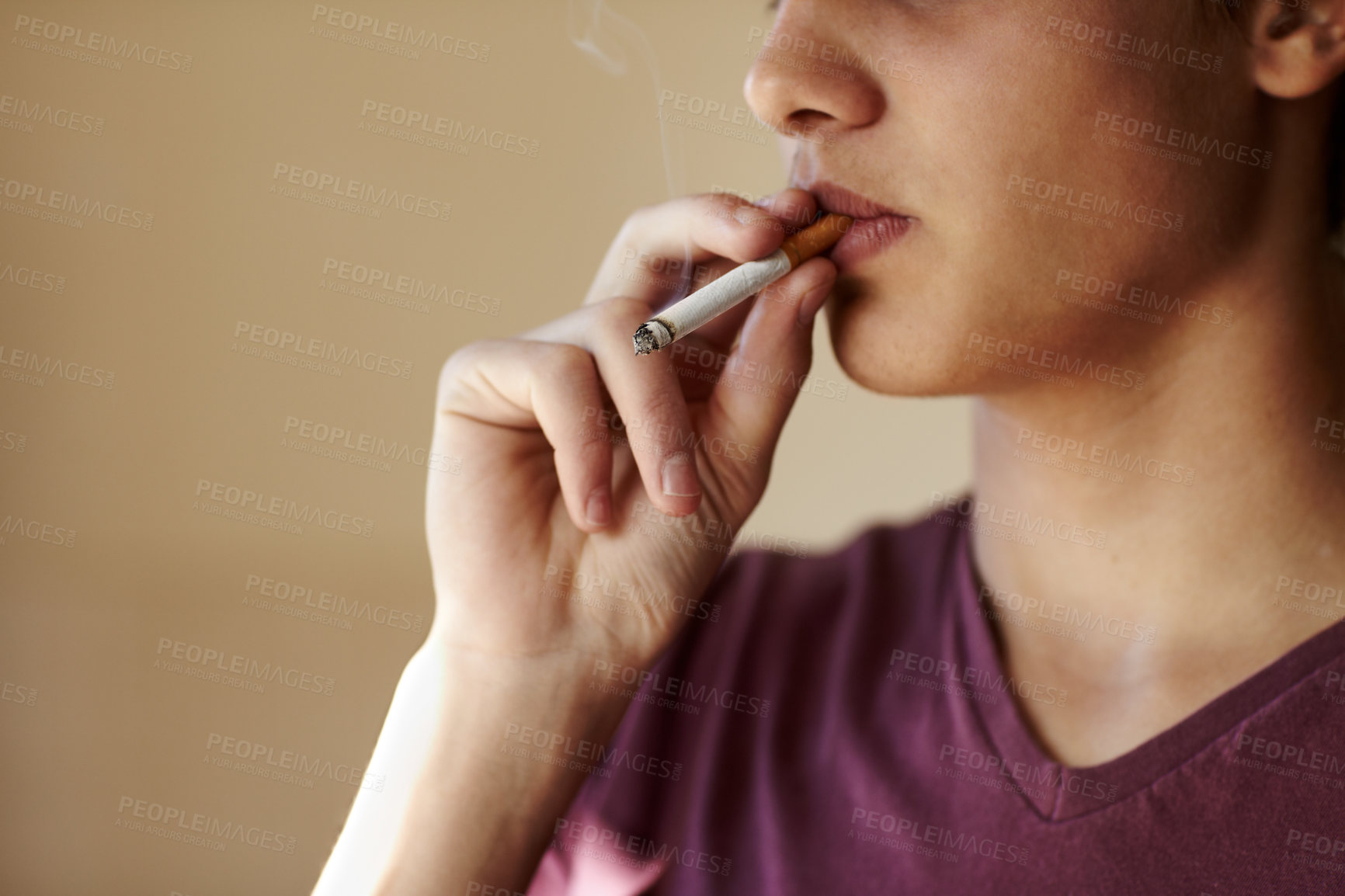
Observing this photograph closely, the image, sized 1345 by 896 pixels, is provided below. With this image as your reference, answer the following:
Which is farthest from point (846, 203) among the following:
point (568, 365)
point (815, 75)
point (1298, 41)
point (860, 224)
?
point (1298, 41)

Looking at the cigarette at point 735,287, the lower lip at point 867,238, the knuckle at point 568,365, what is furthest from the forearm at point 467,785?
the lower lip at point 867,238

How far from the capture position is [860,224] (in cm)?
105

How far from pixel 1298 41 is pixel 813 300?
563 millimetres

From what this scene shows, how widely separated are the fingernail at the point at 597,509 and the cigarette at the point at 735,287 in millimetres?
176

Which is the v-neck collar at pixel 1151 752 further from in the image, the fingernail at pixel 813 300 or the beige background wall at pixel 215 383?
the beige background wall at pixel 215 383

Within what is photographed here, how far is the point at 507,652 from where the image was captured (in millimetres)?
1175

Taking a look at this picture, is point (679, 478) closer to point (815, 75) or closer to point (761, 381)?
point (761, 381)

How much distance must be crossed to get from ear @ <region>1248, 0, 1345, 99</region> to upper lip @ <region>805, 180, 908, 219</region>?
418mm

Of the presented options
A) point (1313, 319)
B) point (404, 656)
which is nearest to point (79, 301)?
point (404, 656)

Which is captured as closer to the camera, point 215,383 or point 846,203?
point 846,203

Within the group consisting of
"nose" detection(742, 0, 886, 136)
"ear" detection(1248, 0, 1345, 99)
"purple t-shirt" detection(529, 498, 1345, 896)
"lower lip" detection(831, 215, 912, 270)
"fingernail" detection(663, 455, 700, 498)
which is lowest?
"purple t-shirt" detection(529, 498, 1345, 896)

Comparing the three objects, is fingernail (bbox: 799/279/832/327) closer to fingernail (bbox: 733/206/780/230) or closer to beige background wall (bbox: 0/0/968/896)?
fingernail (bbox: 733/206/780/230)

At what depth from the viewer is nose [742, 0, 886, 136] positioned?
→ 999 mm

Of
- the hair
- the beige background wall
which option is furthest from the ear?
the beige background wall
